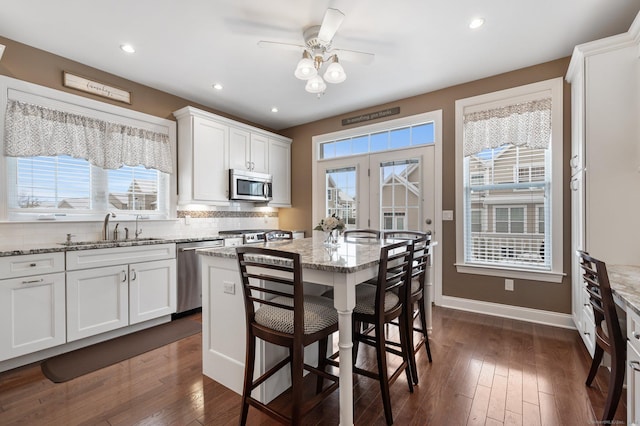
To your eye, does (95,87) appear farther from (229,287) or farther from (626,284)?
(626,284)

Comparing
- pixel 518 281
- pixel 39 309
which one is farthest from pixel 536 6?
pixel 39 309

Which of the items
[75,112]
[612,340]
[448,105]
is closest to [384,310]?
[612,340]

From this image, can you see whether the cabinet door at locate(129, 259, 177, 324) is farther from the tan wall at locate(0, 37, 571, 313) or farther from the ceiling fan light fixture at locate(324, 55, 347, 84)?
the ceiling fan light fixture at locate(324, 55, 347, 84)

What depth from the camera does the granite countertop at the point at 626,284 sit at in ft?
4.23

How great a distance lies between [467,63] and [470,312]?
2.74 m

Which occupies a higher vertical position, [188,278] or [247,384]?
[188,278]

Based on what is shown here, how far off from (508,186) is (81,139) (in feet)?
14.9

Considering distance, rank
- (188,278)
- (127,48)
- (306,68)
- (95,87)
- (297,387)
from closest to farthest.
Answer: (297,387), (306,68), (127,48), (95,87), (188,278)

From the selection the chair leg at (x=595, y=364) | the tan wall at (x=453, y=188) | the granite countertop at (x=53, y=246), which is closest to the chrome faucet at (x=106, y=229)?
the granite countertop at (x=53, y=246)

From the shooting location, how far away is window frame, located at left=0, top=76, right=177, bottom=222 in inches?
101

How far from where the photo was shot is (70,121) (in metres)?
2.90

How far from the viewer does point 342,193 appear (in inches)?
179

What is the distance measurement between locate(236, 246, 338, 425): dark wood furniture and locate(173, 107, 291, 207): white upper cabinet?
248 cm

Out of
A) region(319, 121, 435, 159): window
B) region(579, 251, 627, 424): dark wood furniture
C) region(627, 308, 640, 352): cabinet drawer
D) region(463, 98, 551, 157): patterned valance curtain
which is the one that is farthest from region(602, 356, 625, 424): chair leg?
region(319, 121, 435, 159): window
